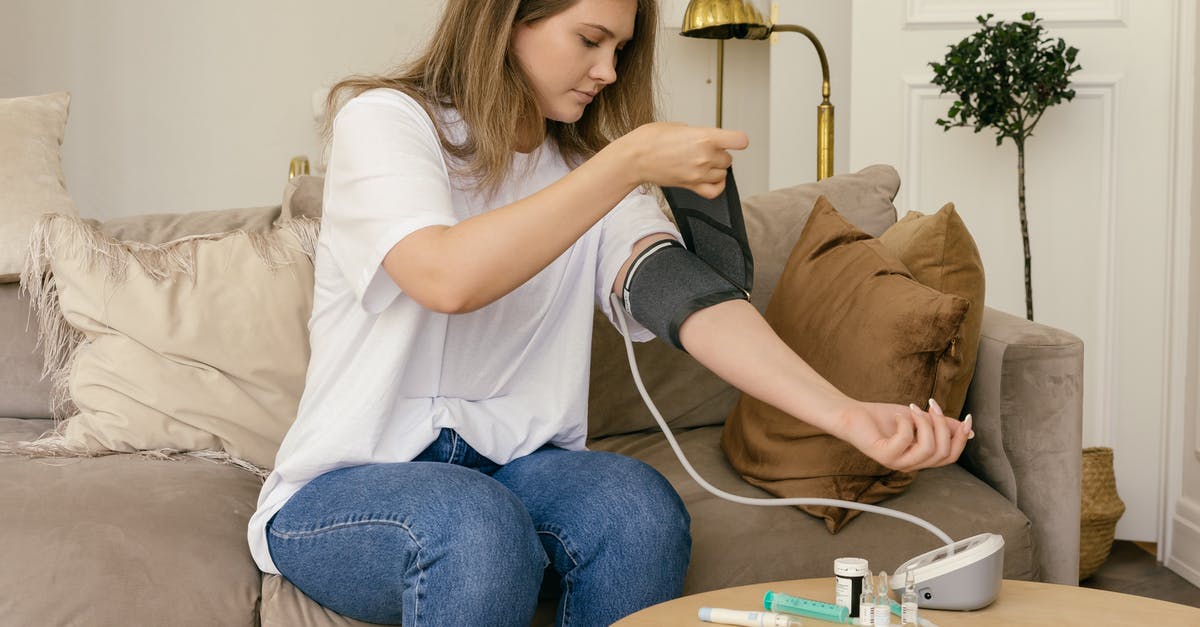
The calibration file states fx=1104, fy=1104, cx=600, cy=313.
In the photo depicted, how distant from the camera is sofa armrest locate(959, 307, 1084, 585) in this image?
1.45m

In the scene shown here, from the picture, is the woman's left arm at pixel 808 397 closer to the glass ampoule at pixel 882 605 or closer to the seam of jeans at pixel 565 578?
the glass ampoule at pixel 882 605

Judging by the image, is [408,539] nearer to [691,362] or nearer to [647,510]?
[647,510]

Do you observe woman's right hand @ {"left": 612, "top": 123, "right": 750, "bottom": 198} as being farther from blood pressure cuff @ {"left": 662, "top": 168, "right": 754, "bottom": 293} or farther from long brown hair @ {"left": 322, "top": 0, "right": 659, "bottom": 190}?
long brown hair @ {"left": 322, "top": 0, "right": 659, "bottom": 190}

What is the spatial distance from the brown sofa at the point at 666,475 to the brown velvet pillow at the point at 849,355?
0.12 ft

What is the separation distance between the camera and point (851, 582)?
889 mm

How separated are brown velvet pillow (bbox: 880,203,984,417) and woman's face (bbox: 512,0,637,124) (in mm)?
543

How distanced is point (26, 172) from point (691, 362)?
1097 mm

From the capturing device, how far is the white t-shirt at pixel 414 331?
1070mm

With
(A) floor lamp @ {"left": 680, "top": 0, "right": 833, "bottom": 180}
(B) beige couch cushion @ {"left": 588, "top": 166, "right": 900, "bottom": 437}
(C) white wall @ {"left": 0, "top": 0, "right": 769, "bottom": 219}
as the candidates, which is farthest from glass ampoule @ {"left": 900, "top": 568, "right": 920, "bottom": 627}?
(C) white wall @ {"left": 0, "top": 0, "right": 769, "bottom": 219}

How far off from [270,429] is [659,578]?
0.71 metres

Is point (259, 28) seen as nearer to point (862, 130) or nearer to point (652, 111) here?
point (862, 130)

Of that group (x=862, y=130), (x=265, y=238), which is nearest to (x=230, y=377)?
(x=265, y=238)

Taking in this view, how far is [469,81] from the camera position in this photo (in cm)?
121

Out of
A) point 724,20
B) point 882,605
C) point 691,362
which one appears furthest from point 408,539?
point 724,20
